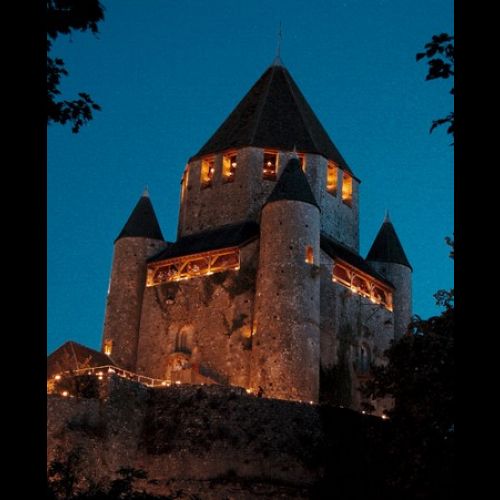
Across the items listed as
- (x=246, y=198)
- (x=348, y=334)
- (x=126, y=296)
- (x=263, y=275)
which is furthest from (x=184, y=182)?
(x=348, y=334)

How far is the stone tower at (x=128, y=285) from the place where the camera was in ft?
153

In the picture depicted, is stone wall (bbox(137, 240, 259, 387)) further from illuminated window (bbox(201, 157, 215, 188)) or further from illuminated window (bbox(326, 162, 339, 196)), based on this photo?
illuminated window (bbox(326, 162, 339, 196))

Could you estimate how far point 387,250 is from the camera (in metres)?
53.2

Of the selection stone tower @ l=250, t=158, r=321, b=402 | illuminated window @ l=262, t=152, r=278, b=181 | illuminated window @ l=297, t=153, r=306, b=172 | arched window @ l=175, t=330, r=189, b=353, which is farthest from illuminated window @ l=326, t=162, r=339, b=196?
arched window @ l=175, t=330, r=189, b=353

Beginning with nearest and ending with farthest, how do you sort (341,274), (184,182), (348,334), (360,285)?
1. (348,334)
2. (341,274)
3. (360,285)
4. (184,182)

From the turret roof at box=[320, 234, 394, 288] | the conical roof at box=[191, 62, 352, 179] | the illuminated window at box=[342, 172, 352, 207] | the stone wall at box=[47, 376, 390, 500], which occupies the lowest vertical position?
the stone wall at box=[47, 376, 390, 500]

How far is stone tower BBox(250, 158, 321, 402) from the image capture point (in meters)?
40.0

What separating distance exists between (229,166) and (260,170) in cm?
225

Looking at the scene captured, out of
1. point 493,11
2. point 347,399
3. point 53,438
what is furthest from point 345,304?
point 493,11

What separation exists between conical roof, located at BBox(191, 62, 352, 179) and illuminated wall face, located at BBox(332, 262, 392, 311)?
735 centimetres

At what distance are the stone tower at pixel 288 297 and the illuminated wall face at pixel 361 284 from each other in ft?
12.2

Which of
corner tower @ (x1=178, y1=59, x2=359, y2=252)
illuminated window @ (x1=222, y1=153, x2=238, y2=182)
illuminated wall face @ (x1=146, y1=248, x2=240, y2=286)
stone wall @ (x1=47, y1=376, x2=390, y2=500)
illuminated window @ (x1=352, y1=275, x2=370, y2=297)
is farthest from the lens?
illuminated window @ (x1=222, y1=153, x2=238, y2=182)

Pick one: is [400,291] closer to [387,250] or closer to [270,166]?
[387,250]

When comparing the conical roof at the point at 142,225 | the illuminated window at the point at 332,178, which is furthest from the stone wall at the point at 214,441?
the illuminated window at the point at 332,178
